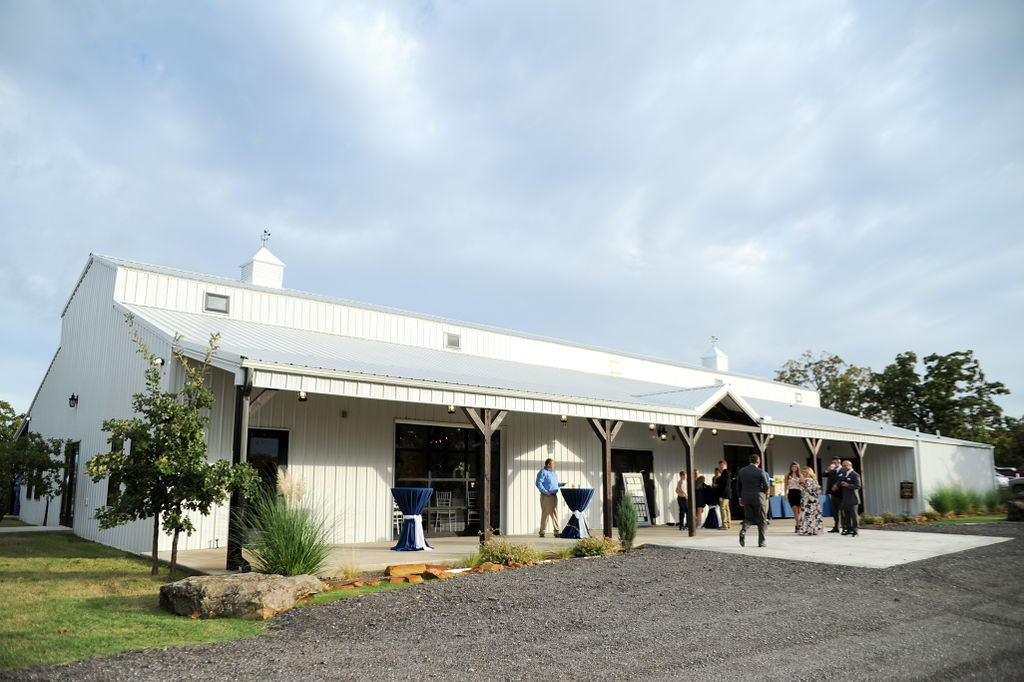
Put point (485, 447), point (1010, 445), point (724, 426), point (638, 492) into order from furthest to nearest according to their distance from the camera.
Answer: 1. point (1010, 445)
2. point (638, 492)
3. point (724, 426)
4. point (485, 447)

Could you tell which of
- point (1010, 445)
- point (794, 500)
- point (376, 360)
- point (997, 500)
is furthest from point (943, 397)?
point (376, 360)

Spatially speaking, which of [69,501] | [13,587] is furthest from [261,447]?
[69,501]

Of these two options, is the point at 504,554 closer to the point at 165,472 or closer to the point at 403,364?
the point at 165,472

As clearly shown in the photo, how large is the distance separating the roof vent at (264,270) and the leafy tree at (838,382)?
31883 mm

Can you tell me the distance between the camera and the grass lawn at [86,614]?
4.99m

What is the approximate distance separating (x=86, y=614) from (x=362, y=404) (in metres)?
6.64

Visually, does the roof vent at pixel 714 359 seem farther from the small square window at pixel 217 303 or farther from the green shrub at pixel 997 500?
the small square window at pixel 217 303

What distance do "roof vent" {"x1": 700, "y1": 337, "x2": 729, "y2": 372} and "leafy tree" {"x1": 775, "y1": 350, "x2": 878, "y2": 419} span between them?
13738 millimetres

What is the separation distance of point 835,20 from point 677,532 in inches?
423

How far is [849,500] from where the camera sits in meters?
12.7

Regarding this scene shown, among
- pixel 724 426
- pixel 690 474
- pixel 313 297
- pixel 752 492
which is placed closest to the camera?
pixel 752 492

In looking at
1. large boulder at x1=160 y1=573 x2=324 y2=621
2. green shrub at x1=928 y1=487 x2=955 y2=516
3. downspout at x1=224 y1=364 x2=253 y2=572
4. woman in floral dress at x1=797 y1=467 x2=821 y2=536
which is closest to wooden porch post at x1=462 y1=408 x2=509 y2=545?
downspout at x1=224 y1=364 x2=253 y2=572

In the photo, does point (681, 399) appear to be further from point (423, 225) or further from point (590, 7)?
point (423, 225)

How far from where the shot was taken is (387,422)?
500 inches
